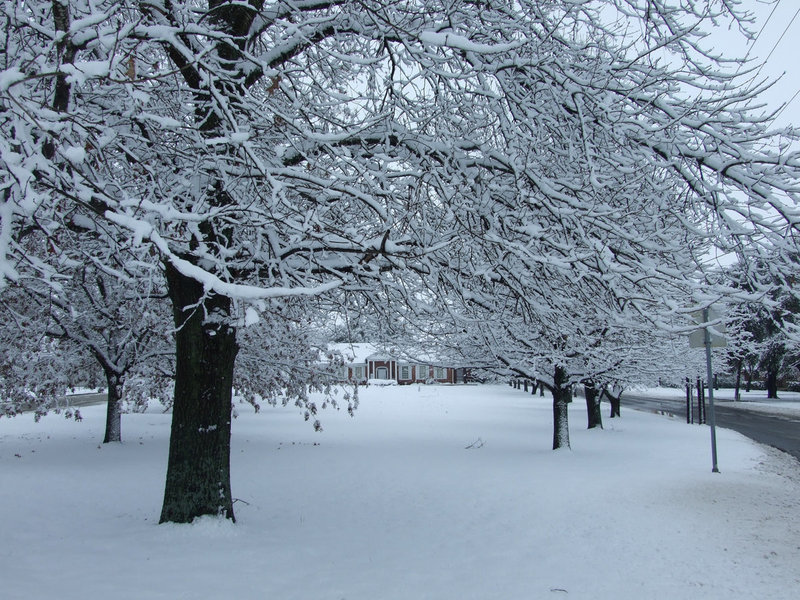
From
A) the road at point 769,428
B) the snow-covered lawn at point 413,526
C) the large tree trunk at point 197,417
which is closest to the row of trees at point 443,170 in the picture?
the large tree trunk at point 197,417

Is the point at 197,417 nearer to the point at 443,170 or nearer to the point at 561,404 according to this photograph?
the point at 443,170

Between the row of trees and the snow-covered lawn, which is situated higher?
the row of trees

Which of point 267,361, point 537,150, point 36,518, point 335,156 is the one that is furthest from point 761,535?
point 267,361

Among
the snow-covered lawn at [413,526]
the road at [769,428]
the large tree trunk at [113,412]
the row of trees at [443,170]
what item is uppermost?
the row of trees at [443,170]

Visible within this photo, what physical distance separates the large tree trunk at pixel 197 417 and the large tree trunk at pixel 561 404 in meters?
9.95

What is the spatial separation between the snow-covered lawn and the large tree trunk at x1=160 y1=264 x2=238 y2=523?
28 cm

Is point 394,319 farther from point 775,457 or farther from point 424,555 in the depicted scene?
point 775,457

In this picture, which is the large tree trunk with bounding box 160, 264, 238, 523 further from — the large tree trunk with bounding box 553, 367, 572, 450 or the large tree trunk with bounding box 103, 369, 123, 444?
the large tree trunk with bounding box 553, 367, 572, 450

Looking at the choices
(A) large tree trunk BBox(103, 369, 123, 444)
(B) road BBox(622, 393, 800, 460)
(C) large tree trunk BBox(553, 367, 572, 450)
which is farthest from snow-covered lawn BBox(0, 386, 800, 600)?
(B) road BBox(622, 393, 800, 460)

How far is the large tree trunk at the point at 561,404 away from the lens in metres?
15.0

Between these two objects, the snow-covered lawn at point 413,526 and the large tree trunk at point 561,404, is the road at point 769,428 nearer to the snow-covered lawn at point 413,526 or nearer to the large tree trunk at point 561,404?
the snow-covered lawn at point 413,526

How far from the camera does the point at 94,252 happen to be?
726cm

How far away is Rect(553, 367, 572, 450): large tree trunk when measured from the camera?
589 inches

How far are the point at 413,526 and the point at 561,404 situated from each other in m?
8.14
